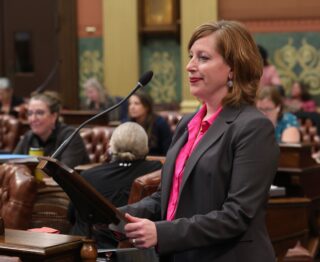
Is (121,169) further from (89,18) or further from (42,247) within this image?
(89,18)

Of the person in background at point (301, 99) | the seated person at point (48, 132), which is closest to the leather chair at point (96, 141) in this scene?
the seated person at point (48, 132)

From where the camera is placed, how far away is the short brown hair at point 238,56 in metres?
2.10

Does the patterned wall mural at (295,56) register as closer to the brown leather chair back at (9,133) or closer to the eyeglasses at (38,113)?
the brown leather chair back at (9,133)

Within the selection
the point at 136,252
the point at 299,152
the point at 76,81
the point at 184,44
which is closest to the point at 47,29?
the point at 76,81

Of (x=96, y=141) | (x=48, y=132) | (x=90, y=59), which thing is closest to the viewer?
(x=48, y=132)

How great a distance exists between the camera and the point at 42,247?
197 cm

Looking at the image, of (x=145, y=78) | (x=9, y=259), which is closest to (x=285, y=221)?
(x=145, y=78)

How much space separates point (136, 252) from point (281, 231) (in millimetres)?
1973

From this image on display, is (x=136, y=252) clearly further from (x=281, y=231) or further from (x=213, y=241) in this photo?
(x=281, y=231)

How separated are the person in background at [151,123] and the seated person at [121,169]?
2.12 m

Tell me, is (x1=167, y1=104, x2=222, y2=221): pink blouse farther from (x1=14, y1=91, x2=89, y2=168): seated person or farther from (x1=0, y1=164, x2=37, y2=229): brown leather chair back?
(x1=14, y1=91, x2=89, y2=168): seated person

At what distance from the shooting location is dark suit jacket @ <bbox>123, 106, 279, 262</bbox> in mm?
2002

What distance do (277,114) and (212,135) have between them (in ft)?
11.9

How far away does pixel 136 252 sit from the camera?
226 centimetres
